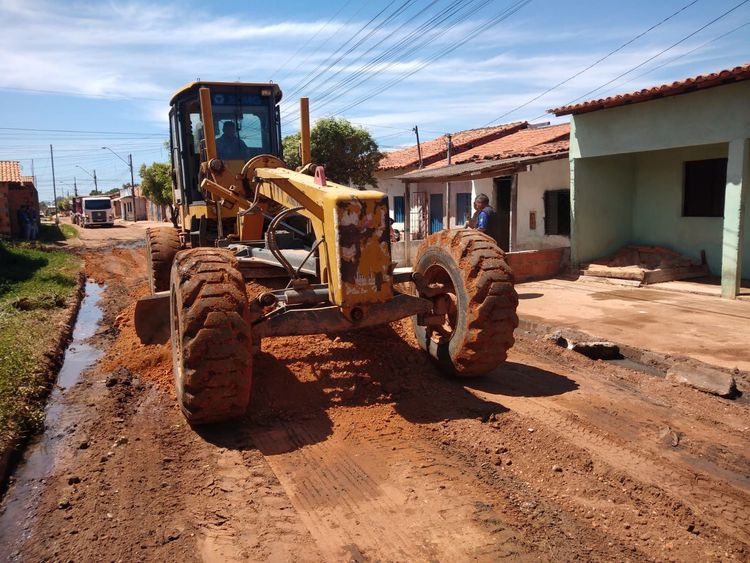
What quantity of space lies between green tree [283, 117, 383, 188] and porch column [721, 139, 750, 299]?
1520 centimetres

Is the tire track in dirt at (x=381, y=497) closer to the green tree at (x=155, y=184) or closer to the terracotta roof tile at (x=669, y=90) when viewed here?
the terracotta roof tile at (x=669, y=90)

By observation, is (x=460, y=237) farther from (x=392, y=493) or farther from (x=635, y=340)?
(x=635, y=340)

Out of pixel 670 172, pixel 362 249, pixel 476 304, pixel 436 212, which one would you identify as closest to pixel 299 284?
pixel 362 249

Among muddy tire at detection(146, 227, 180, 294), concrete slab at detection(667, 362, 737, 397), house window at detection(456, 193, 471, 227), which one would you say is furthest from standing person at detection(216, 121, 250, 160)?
house window at detection(456, 193, 471, 227)

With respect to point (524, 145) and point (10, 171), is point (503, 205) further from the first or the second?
point (10, 171)

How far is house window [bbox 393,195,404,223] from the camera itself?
24781 mm

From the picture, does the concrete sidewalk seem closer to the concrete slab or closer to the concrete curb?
the concrete curb

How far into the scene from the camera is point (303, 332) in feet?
15.1

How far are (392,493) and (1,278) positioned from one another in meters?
12.1

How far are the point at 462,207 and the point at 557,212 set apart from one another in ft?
17.6

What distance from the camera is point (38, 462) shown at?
4469 mm

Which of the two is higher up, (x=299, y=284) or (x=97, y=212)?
(x=97, y=212)

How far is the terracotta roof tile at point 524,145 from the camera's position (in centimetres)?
1567

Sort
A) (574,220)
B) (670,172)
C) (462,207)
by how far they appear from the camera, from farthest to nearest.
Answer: (462,207)
(574,220)
(670,172)
